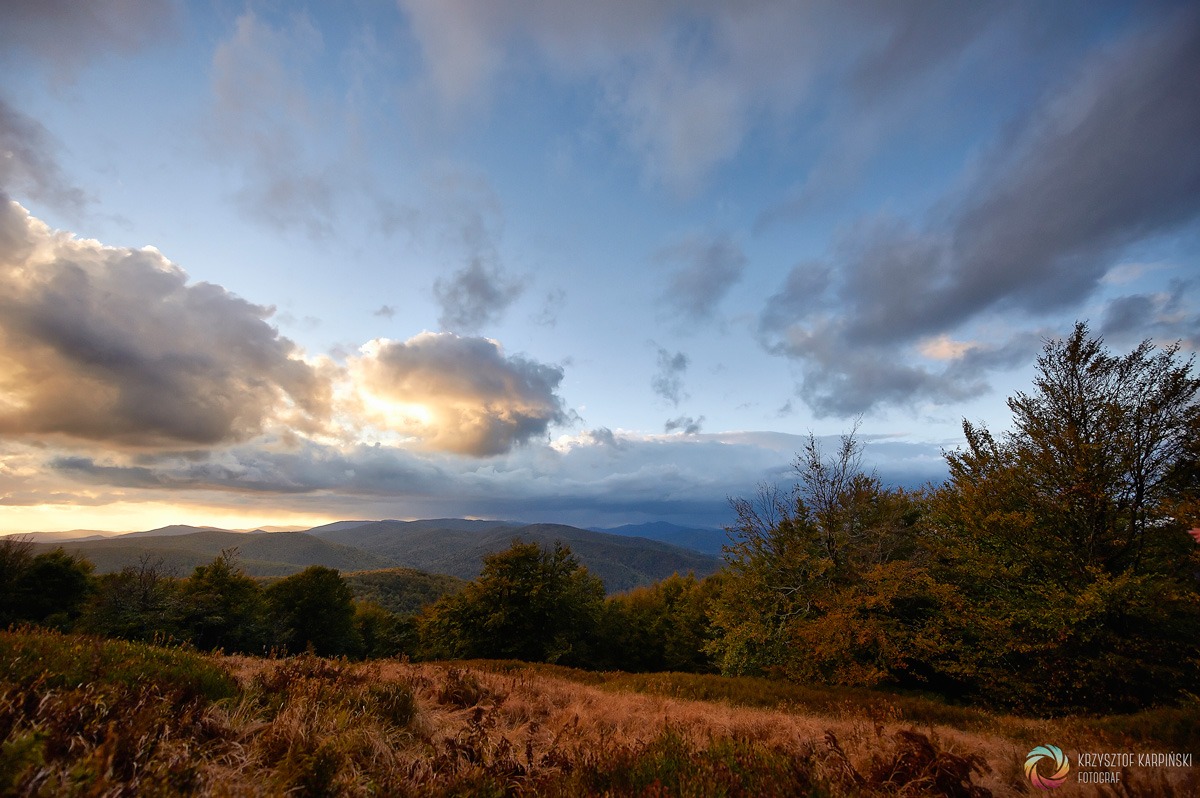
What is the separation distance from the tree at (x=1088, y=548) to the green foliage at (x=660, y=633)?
31.0 metres

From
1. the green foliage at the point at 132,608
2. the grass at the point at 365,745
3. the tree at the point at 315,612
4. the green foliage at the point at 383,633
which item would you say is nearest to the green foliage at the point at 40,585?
the green foliage at the point at 132,608

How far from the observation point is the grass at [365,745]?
349 cm

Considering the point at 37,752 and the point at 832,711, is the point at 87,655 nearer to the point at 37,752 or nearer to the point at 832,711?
the point at 37,752

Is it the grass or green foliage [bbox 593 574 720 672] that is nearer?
the grass

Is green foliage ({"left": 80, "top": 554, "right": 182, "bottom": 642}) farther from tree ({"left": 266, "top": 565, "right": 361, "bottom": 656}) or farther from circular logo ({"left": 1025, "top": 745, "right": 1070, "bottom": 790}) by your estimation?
circular logo ({"left": 1025, "top": 745, "right": 1070, "bottom": 790})

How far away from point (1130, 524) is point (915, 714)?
472 inches

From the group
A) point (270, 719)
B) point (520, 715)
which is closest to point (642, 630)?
point (520, 715)

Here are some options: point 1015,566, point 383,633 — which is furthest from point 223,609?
point 1015,566

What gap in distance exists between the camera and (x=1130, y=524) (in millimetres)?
15805

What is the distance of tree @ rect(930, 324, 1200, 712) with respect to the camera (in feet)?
48.0

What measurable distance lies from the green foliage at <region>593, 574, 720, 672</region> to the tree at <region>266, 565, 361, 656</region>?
100ft

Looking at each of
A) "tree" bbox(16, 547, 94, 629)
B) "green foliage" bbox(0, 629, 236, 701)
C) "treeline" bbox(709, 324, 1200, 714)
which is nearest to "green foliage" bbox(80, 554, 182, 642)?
"tree" bbox(16, 547, 94, 629)

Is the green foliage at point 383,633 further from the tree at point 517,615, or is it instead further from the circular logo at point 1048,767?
the circular logo at point 1048,767

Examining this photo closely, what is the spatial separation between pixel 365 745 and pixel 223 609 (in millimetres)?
57573
